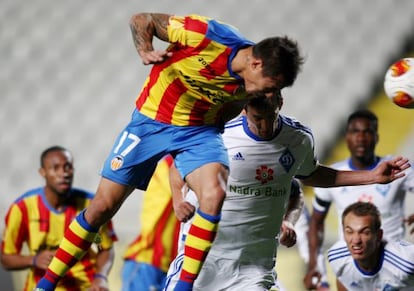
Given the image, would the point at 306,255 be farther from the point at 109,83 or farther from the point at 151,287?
the point at 109,83

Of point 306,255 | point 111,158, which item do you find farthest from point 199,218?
point 306,255

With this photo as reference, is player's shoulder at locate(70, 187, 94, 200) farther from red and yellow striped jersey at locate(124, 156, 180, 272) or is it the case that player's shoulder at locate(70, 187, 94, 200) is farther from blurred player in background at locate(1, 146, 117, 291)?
red and yellow striped jersey at locate(124, 156, 180, 272)

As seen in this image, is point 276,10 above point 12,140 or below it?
above

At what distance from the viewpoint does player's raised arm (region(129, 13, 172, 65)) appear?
4.20 m

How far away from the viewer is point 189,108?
4469 millimetres

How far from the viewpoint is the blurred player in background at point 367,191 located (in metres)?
6.39

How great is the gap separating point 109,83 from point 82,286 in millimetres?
4430

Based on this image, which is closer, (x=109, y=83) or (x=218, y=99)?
(x=218, y=99)

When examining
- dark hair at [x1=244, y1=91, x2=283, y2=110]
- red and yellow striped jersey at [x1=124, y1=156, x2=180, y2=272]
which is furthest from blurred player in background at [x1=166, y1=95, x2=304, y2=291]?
red and yellow striped jersey at [x1=124, y1=156, x2=180, y2=272]

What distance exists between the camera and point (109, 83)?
10266 millimetres

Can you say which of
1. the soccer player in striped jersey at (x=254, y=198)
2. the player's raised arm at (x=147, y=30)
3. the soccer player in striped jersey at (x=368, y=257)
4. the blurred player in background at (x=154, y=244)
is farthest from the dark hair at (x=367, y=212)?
the blurred player in background at (x=154, y=244)

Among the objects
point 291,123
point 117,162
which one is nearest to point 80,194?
point 117,162

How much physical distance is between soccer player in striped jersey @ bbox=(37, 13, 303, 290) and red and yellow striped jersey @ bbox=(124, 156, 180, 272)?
2.15 m

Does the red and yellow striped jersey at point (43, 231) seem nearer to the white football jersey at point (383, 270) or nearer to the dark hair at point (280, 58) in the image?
the white football jersey at point (383, 270)
